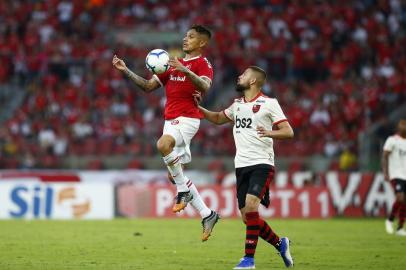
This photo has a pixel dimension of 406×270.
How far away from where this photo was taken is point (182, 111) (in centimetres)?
1343

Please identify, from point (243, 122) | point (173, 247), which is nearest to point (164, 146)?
point (243, 122)

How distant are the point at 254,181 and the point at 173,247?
3689 millimetres

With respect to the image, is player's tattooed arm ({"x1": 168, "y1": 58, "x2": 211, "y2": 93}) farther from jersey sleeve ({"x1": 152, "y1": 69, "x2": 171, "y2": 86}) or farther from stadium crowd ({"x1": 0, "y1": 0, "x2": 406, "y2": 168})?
stadium crowd ({"x1": 0, "y1": 0, "x2": 406, "y2": 168})

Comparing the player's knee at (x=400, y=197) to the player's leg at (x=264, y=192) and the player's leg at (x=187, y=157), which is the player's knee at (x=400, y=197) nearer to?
the player's leg at (x=187, y=157)

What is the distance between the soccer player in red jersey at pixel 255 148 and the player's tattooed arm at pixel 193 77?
33.3 inches

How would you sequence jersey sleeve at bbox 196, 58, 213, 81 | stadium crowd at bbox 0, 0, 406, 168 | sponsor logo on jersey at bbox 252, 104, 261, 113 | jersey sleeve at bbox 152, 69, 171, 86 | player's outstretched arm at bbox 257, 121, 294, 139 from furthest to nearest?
stadium crowd at bbox 0, 0, 406, 168, jersey sleeve at bbox 152, 69, 171, 86, jersey sleeve at bbox 196, 58, 213, 81, sponsor logo on jersey at bbox 252, 104, 261, 113, player's outstretched arm at bbox 257, 121, 294, 139

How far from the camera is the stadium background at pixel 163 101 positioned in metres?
26.4

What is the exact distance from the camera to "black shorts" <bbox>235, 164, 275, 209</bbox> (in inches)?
461

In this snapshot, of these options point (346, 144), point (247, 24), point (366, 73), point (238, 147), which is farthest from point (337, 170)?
point (238, 147)

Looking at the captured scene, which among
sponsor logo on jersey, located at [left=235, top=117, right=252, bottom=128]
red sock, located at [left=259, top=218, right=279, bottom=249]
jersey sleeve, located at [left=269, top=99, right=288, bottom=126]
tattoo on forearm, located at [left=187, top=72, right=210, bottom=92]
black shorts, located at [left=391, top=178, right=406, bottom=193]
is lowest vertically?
red sock, located at [left=259, top=218, right=279, bottom=249]

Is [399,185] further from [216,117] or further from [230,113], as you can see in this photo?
[230,113]

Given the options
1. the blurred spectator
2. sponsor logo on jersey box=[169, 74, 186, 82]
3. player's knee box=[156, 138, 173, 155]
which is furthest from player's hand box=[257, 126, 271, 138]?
the blurred spectator

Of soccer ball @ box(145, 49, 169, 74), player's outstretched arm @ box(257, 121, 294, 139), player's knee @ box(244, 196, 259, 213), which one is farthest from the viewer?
soccer ball @ box(145, 49, 169, 74)

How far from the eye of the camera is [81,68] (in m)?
34.4
